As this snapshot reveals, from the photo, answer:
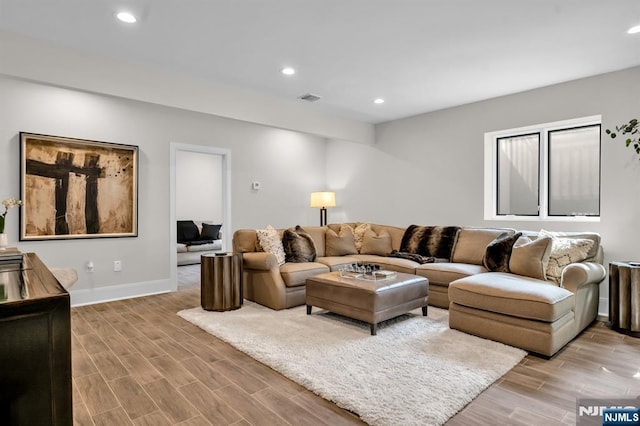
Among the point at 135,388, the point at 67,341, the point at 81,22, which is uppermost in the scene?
the point at 81,22

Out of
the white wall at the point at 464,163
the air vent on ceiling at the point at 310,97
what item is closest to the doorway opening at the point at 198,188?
the white wall at the point at 464,163

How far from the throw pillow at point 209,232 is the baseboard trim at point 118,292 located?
125 inches

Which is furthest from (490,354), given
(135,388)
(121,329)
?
(121,329)

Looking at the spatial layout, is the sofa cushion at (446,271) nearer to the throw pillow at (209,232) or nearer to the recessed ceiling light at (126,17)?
the recessed ceiling light at (126,17)

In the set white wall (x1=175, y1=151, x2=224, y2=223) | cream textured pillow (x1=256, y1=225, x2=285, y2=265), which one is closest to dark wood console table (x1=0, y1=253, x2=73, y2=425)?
cream textured pillow (x1=256, y1=225, x2=285, y2=265)

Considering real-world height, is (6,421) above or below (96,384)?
above

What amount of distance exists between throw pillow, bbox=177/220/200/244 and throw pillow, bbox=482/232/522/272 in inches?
238

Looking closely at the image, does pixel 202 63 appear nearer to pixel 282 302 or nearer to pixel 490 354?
pixel 282 302

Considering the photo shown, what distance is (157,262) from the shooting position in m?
4.94

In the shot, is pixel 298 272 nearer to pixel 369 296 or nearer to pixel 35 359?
pixel 369 296

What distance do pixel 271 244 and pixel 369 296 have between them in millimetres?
1554

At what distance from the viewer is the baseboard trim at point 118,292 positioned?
4.31 m

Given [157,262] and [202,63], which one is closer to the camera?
[202,63]

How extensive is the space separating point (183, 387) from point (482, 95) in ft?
15.2
